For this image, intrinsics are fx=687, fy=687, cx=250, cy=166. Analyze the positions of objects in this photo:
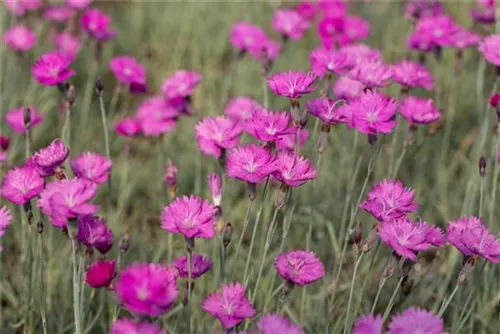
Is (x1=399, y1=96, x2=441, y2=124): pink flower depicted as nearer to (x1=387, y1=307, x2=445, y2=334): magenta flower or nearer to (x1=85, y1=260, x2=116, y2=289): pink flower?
(x1=387, y1=307, x2=445, y2=334): magenta flower

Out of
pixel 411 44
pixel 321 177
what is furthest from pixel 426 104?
pixel 321 177

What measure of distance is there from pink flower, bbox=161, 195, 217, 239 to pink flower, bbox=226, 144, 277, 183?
0.29 ft

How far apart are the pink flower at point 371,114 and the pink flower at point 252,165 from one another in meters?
0.22

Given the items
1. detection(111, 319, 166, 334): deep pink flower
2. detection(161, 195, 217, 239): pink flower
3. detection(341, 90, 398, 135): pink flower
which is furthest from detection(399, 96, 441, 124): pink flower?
detection(111, 319, 166, 334): deep pink flower

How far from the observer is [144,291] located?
3.43ft

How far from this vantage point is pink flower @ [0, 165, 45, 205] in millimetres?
1323

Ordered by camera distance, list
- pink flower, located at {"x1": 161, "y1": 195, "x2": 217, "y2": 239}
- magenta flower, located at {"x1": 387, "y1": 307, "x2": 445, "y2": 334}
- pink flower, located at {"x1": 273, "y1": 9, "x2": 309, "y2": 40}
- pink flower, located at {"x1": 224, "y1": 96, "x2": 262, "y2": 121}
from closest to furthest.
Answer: magenta flower, located at {"x1": 387, "y1": 307, "x2": 445, "y2": 334} < pink flower, located at {"x1": 161, "y1": 195, "x2": 217, "y2": 239} < pink flower, located at {"x1": 224, "y1": 96, "x2": 262, "y2": 121} < pink flower, located at {"x1": 273, "y1": 9, "x2": 309, "y2": 40}

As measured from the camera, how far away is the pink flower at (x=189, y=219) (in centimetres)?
126

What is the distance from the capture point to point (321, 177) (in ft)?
8.32

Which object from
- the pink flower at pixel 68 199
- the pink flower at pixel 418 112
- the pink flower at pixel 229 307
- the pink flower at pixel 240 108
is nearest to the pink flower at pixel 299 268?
the pink flower at pixel 229 307

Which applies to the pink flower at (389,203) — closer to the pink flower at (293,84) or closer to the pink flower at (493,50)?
the pink flower at (293,84)

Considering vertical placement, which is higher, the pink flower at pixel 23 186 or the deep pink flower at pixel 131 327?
the pink flower at pixel 23 186

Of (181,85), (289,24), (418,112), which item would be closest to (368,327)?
(418,112)

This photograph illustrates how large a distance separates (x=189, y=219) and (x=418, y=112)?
83 cm
